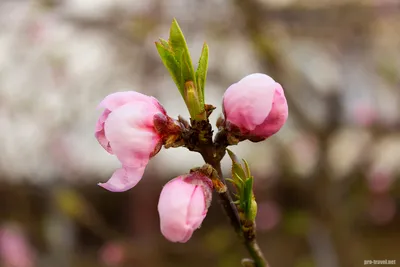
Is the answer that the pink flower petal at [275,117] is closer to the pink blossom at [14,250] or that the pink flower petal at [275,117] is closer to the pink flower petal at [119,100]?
the pink flower petal at [119,100]

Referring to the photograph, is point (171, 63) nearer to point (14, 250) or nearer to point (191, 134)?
point (191, 134)

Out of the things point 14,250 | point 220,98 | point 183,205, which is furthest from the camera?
point 14,250

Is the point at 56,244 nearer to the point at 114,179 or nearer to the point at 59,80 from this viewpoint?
the point at 59,80

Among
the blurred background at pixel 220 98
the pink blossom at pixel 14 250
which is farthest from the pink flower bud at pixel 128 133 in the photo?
the pink blossom at pixel 14 250

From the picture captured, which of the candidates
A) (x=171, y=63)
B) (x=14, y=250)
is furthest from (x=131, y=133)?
(x=14, y=250)

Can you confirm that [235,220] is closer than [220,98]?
Yes

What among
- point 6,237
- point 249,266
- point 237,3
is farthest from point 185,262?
point 249,266

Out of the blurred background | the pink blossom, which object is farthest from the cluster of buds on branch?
the pink blossom
